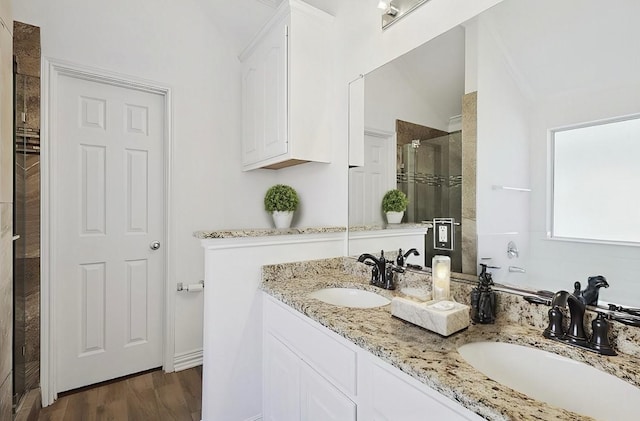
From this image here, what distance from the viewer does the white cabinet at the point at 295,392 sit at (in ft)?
3.59

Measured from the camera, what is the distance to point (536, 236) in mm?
1075

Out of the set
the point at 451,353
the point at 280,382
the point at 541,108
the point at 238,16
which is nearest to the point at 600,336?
the point at 451,353

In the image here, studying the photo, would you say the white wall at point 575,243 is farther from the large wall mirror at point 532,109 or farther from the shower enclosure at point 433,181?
the shower enclosure at point 433,181

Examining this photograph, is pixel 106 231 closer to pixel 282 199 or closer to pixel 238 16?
pixel 282 199

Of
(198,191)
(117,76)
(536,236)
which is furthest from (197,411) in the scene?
(117,76)

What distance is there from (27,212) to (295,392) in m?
1.77

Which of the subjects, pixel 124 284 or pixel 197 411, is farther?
pixel 124 284

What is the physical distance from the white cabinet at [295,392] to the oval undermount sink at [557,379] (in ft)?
1.43

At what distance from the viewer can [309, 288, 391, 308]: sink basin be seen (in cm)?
155

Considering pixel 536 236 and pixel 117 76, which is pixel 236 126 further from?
pixel 536 236

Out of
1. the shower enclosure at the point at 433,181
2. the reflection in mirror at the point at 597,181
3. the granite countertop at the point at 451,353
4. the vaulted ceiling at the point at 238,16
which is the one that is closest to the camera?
the granite countertop at the point at 451,353

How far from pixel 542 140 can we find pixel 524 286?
49cm

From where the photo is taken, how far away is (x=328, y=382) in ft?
3.72

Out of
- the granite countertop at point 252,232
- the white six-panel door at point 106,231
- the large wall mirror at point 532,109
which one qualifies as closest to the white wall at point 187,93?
the white six-panel door at point 106,231
